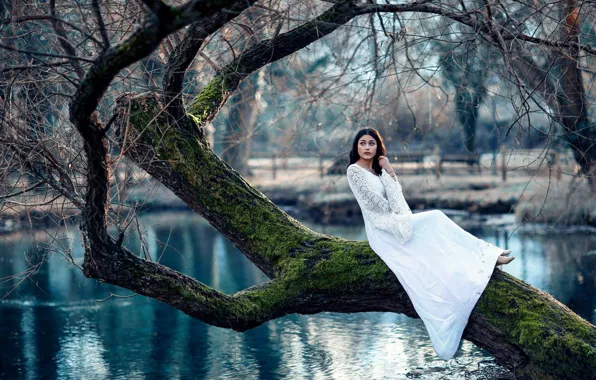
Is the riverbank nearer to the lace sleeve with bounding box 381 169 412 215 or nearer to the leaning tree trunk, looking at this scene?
the leaning tree trunk

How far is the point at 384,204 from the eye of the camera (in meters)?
5.13

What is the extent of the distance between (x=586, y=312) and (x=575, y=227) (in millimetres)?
6365

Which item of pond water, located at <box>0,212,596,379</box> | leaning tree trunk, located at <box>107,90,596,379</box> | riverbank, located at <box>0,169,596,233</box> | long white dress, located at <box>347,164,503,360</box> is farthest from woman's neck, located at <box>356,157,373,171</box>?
riverbank, located at <box>0,169,596,233</box>

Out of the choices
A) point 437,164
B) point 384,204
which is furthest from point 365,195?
point 437,164

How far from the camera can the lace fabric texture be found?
4939mm

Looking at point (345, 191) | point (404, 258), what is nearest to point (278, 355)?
point (404, 258)

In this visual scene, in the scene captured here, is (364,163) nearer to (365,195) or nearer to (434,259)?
(365,195)

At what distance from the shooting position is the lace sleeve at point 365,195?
5.14 meters

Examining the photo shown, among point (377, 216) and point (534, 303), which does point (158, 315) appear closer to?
point (377, 216)

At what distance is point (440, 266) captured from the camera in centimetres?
483

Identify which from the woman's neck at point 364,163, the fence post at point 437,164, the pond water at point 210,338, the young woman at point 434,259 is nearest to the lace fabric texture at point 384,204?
the young woman at point 434,259

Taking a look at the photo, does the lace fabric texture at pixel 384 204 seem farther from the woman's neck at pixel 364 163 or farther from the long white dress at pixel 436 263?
the woman's neck at pixel 364 163

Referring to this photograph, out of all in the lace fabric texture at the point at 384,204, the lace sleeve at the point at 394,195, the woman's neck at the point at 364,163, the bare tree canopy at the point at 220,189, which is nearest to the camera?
the bare tree canopy at the point at 220,189

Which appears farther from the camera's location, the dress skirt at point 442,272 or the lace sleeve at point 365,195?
the lace sleeve at point 365,195
